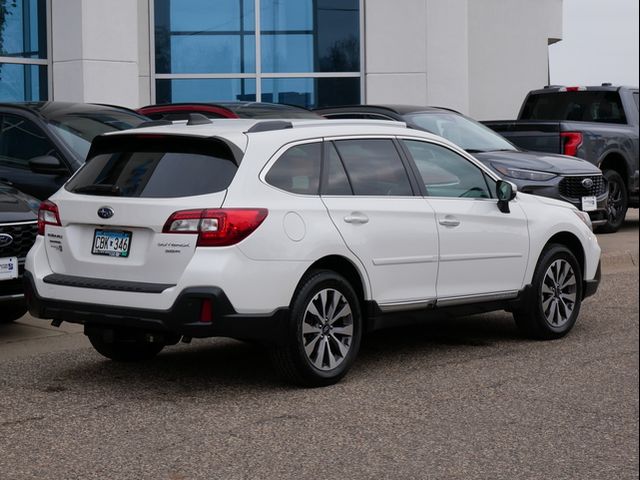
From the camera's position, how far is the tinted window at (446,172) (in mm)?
8461

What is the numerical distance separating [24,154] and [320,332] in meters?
4.70

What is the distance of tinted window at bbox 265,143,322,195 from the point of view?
732 centimetres

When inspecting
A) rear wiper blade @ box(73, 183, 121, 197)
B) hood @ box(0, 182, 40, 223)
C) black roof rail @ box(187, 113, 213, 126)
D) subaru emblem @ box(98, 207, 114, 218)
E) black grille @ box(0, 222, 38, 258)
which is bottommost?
black grille @ box(0, 222, 38, 258)

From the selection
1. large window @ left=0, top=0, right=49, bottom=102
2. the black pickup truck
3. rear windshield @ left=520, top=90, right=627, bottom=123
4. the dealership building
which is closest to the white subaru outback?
the black pickup truck

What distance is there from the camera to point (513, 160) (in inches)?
528

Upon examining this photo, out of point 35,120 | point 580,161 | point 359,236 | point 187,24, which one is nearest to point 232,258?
point 359,236

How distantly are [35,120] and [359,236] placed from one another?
15.3 ft

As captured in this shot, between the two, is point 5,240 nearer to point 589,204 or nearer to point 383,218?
point 383,218

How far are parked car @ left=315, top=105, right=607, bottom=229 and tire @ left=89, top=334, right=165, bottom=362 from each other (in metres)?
5.81

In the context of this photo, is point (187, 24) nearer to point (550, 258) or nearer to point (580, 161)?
point (580, 161)

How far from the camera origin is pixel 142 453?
5.88m

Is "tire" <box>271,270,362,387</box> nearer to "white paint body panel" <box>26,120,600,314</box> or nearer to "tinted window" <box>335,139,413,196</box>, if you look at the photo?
"white paint body panel" <box>26,120,600,314</box>

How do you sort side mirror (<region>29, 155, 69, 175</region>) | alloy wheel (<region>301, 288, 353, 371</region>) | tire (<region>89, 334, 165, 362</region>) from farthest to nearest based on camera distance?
side mirror (<region>29, 155, 69, 175</region>) < tire (<region>89, 334, 165, 362</region>) < alloy wheel (<region>301, 288, 353, 371</region>)

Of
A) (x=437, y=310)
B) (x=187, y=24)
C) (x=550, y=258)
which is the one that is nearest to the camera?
(x=437, y=310)
